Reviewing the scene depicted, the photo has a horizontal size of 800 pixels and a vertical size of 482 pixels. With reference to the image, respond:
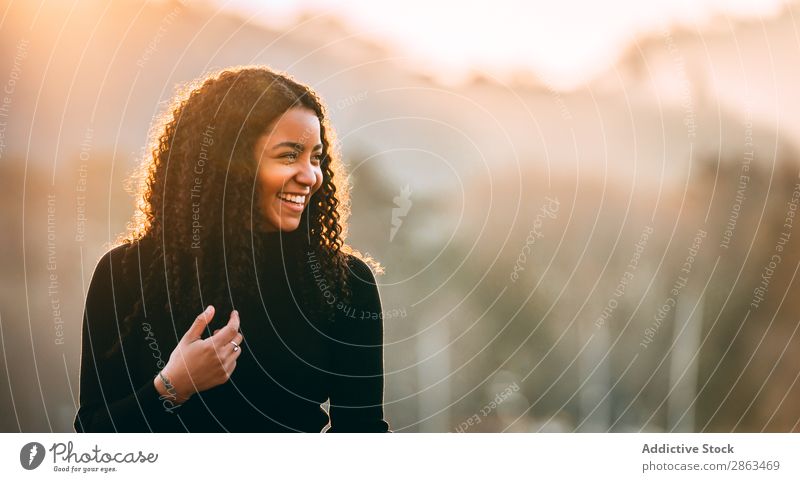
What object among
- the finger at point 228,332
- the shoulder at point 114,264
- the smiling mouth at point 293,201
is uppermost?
the smiling mouth at point 293,201

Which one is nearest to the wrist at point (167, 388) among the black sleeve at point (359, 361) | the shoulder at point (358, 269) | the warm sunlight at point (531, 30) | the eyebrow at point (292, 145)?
the black sleeve at point (359, 361)

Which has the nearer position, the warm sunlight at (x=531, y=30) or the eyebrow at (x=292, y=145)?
the eyebrow at (x=292, y=145)

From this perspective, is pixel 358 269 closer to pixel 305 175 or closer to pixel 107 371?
pixel 305 175

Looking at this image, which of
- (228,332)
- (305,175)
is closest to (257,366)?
(228,332)

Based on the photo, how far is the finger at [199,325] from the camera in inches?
78.5

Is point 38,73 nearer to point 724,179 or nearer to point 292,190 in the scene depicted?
point 292,190

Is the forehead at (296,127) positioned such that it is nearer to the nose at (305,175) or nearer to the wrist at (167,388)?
the nose at (305,175)

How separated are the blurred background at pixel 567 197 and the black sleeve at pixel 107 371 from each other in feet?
0.77

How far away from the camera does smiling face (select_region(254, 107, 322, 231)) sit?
6.49 ft

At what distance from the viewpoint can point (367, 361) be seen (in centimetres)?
208

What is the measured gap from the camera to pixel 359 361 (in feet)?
6.81

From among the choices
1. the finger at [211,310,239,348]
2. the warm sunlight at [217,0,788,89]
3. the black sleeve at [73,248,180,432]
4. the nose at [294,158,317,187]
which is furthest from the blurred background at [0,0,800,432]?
the finger at [211,310,239,348]
